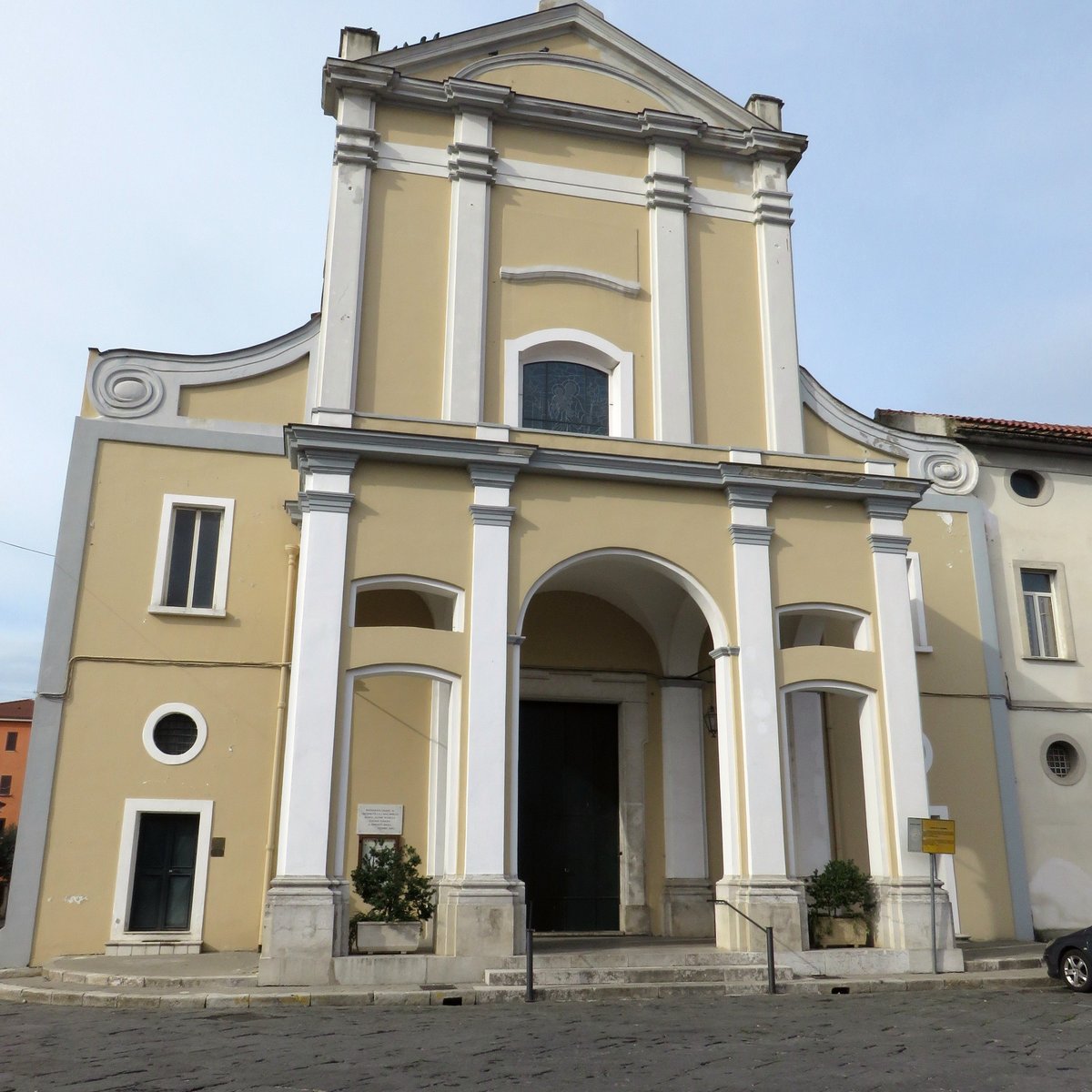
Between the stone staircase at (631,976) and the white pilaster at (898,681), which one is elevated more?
the white pilaster at (898,681)

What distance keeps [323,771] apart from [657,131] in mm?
10647

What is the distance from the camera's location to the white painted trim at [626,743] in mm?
15758

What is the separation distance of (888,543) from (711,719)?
12.6 ft

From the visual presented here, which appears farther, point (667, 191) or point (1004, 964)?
point (667, 191)

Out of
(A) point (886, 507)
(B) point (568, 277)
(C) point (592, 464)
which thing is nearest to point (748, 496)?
(A) point (886, 507)

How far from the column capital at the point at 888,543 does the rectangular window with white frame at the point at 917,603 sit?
3081mm

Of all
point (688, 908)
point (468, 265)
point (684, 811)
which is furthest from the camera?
point (684, 811)

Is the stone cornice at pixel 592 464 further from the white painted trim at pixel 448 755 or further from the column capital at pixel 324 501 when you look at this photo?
the white painted trim at pixel 448 755

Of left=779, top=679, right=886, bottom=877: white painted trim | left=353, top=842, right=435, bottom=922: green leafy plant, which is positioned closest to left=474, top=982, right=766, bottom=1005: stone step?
left=353, top=842, right=435, bottom=922: green leafy plant

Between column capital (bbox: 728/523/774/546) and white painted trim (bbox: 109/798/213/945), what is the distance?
7775 millimetres

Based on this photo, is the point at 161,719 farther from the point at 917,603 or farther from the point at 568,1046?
the point at 917,603

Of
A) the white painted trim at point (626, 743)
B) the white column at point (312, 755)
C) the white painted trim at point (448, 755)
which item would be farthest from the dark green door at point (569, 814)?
the white column at point (312, 755)

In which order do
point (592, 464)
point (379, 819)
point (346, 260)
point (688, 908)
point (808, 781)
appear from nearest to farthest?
1. point (592, 464)
2. point (346, 260)
3. point (379, 819)
4. point (688, 908)
5. point (808, 781)

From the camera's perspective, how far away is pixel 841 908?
13.0 m
